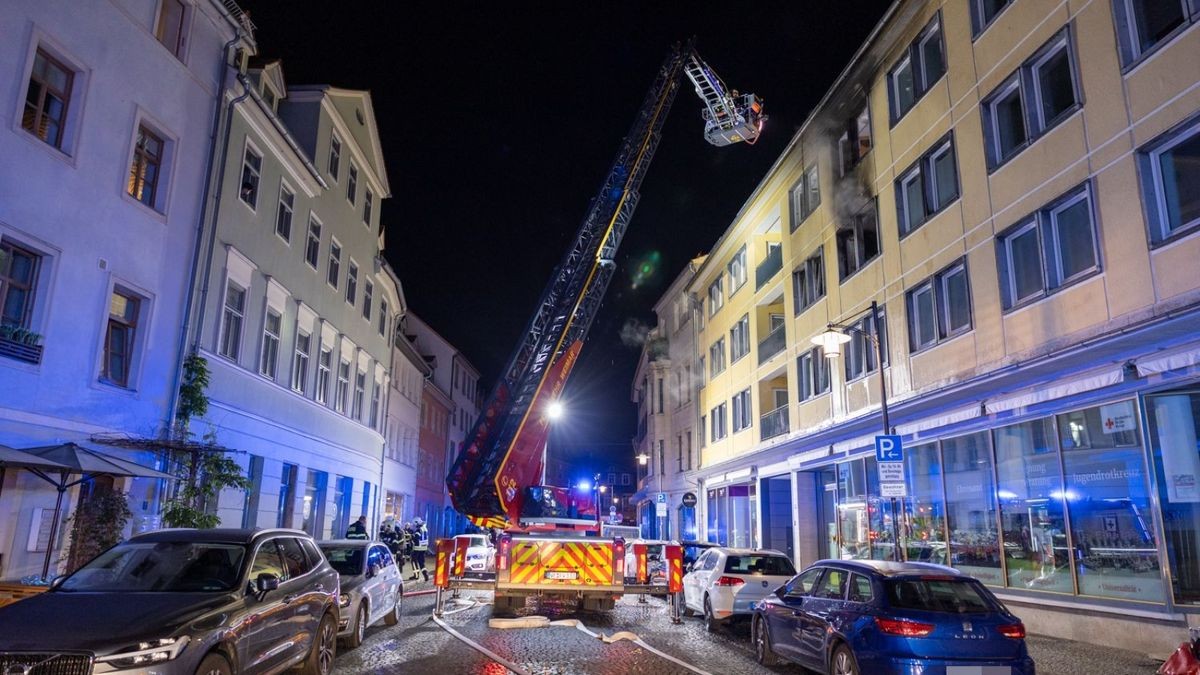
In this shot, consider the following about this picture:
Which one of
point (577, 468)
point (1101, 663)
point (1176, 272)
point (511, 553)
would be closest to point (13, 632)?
point (511, 553)

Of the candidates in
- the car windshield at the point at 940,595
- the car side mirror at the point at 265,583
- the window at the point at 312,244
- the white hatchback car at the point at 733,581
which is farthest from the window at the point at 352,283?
the car windshield at the point at 940,595

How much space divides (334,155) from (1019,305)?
801 inches

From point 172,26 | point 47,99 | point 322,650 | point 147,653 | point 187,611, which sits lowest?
point 322,650

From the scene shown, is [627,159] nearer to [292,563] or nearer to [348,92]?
[348,92]

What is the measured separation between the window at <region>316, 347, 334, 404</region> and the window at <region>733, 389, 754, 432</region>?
49.0 ft

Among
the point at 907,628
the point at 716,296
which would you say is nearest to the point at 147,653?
the point at 907,628

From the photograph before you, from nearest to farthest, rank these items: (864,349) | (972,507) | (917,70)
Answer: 1. (972,507)
2. (917,70)
3. (864,349)

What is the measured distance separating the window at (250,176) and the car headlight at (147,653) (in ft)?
46.6

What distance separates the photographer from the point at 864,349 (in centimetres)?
2003

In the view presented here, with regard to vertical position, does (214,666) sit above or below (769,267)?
below

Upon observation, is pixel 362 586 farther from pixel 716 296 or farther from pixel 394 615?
pixel 716 296

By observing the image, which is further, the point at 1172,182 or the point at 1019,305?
the point at 1019,305

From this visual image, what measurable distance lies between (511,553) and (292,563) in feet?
18.1

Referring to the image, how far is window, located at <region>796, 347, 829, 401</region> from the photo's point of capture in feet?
74.0
